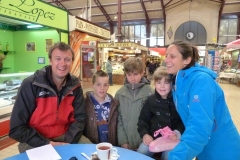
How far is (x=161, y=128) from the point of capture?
1984mm

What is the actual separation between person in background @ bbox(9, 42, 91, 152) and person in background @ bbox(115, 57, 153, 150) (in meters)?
0.44

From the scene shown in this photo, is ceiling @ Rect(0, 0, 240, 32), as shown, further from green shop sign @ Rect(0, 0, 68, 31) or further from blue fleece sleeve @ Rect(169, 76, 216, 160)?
blue fleece sleeve @ Rect(169, 76, 216, 160)

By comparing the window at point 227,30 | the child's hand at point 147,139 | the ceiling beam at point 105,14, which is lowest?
the child's hand at point 147,139

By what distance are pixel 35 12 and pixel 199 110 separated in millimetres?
4026

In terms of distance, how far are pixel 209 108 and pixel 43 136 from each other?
5.15 feet

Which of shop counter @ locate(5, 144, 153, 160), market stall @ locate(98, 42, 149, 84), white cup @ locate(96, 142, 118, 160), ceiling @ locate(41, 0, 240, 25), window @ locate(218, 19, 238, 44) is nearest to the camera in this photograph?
white cup @ locate(96, 142, 118, 160)

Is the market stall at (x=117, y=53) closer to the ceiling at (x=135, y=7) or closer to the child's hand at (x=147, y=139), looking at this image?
the ceiling at (x=135, y=7)

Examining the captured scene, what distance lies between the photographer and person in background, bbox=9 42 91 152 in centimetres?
189

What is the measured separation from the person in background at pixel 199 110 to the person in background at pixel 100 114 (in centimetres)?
86

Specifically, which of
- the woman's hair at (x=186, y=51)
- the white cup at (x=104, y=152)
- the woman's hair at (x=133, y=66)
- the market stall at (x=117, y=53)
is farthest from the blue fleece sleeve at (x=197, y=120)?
the market stall at (x=117, y=53)

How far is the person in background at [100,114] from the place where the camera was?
2.20 metres

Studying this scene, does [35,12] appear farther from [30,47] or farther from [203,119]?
[203,119]

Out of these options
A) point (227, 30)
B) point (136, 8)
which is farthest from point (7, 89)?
point (227, 30)

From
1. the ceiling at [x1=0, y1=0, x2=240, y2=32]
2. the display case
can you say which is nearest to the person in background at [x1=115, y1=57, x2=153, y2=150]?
the display case
